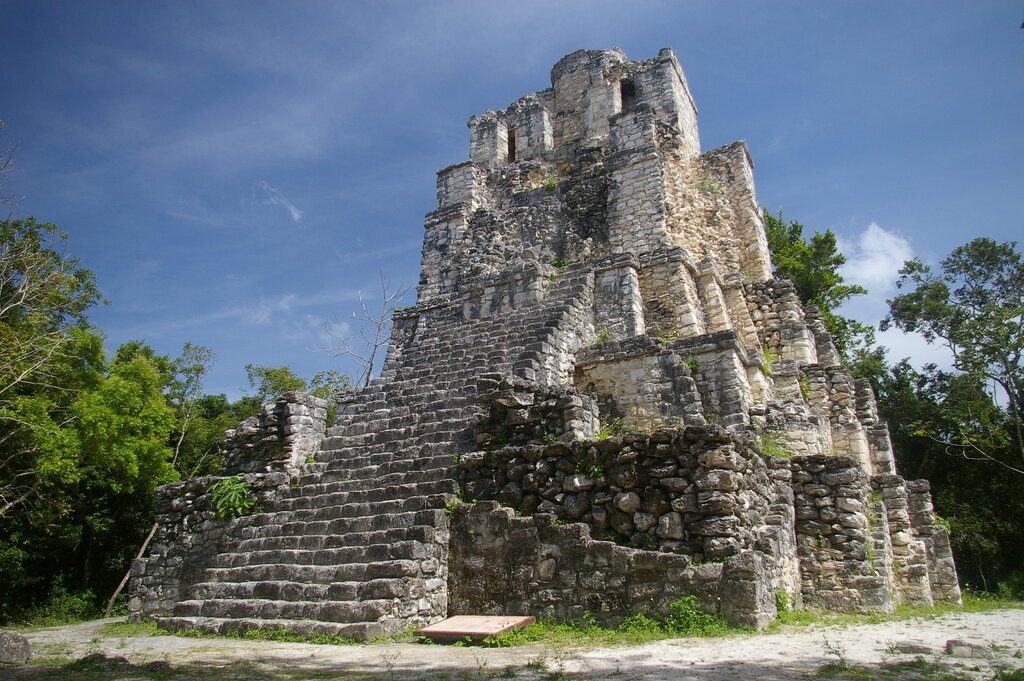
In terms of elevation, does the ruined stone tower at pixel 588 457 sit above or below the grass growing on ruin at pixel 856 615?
above

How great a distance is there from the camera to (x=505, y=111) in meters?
19.5

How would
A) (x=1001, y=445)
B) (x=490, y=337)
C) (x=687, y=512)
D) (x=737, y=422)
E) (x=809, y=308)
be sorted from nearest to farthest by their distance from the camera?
(x=687, y=512) → (x=737, y=422) → (x=490, y=337) → (x=809, y=308) → (x=1001, y=445)

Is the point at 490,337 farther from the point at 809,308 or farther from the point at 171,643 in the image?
the point at 809,308

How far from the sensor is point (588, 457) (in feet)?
21.1

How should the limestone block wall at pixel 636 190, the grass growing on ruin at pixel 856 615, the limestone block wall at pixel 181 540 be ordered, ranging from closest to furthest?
the grass growing on ruin at pixel 856 615, the limestone block wall at pixel 181 540, the limestone block wall at pixel 636 190

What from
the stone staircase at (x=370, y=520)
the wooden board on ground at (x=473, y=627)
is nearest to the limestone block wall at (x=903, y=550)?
the stone staircase at (x=370, y=520)

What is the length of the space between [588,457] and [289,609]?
3.28 metres

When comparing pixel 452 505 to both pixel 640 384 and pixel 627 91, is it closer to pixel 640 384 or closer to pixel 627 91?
pixel 640 384

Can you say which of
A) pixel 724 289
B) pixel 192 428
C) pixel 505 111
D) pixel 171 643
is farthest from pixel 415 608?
pixel 192 428

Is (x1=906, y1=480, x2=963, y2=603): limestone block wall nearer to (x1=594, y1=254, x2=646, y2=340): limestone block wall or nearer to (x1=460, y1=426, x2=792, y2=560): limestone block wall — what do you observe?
(x1=460, y1=426, x2=792, y2=560): limestone block wall

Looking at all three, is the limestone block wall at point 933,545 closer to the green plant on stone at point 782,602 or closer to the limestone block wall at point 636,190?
the green plant on stone at point 782,602

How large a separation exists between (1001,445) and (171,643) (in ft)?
72.7

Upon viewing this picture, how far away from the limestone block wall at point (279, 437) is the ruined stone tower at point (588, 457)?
0.04m

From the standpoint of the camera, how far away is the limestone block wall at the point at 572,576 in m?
5.23
